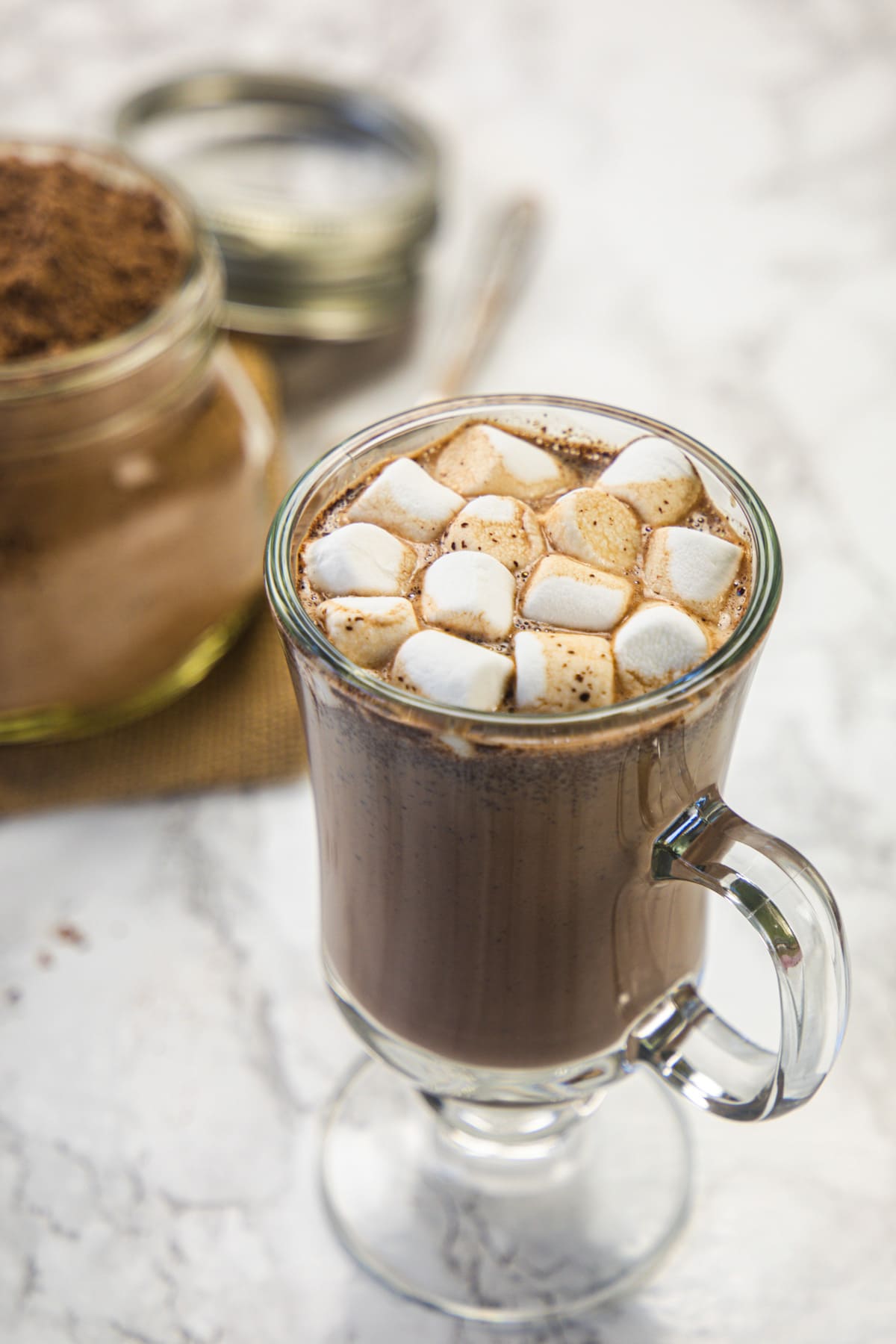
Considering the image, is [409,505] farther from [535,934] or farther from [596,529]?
[535,934]

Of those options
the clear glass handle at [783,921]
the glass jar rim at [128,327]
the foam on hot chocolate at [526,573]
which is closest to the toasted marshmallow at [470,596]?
the foam on hot chocolate at [526,573]

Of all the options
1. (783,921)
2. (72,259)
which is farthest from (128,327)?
(783,921)

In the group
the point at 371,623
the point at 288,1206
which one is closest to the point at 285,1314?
the point at 288,1206

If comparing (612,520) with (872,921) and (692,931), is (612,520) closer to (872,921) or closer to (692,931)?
(692,931)

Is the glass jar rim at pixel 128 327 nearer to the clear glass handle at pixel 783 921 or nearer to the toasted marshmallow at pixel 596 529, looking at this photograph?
the toasted marshmallow at pixel 596 529

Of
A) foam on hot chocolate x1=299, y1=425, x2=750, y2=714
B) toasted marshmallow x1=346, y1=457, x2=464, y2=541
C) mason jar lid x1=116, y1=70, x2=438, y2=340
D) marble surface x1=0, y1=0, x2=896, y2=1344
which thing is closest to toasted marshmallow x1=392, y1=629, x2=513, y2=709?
foam on hot chocolate x1=299, y1=425, x2=750, y2=714

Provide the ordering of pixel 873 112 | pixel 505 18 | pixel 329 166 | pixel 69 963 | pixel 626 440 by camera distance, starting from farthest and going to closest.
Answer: pixel 505 18 → pixel 873 112 → pixel 329 166 → pixel 69 963 → pixel 626 440
